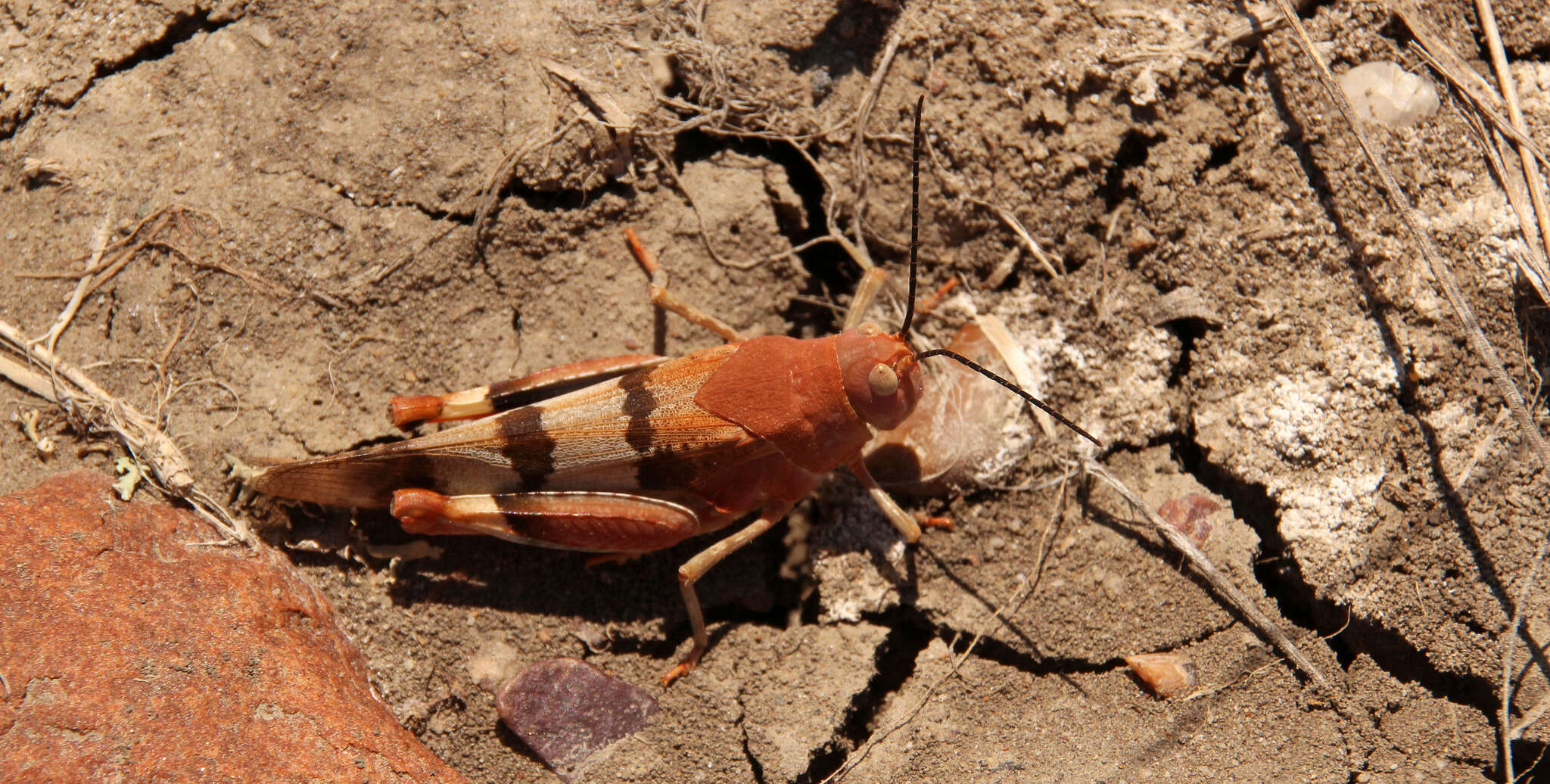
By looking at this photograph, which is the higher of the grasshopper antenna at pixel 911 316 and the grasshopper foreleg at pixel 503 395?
the grasshopper antenna at pixel 911 316

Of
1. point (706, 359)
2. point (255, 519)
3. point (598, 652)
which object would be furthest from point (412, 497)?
point (706, 359)

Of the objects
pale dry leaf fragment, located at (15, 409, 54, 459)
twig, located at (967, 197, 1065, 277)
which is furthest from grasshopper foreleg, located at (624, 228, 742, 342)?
pale dry leaf fragment, located at (15, 409, 54, 459)

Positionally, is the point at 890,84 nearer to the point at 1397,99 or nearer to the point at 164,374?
the point at 1397,99

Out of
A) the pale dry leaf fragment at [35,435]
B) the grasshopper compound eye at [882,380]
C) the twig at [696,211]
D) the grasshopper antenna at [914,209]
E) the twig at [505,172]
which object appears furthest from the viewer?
the twig at [696,211]

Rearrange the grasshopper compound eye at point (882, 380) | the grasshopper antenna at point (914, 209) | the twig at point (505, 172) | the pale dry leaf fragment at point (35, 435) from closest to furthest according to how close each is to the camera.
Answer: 1. the grasshopper antenna at point (914, 209)
2. the grasshopper compound eye at point (882, 380)
3. the pale dry leaf fragment at point (35, 435)
4. the twig at point (505, 172)

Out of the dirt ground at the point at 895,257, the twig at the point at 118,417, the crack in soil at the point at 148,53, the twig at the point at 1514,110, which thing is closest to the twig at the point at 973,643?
the dirt ground at the point at 895,257

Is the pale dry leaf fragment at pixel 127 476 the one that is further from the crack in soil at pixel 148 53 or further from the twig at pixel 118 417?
the crack in soil at pixel 148 53
